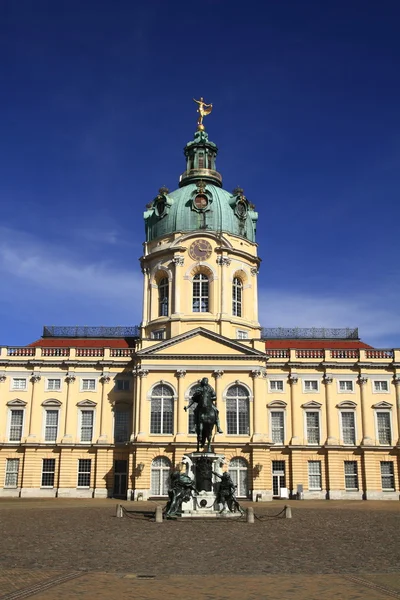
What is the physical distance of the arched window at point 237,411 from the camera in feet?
162

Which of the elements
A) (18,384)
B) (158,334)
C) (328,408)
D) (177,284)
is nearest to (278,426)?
(328,408)

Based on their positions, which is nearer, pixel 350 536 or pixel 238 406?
pixel 350 536

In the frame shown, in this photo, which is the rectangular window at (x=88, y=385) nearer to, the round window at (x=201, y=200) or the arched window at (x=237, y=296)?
the arched window at (x=237, y=296)

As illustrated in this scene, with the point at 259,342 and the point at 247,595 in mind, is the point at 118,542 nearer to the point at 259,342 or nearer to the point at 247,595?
the point at 247,595

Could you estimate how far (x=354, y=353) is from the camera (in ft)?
181

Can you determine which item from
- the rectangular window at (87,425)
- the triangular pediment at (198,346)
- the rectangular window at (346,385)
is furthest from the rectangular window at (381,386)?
the rectangular window at (87,425)

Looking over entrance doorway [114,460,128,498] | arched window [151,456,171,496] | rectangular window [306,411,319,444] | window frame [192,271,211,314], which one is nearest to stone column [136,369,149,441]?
arched window [151,456,171,496]

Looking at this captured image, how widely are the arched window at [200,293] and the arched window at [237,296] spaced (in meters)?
2.61

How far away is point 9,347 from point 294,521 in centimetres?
3453

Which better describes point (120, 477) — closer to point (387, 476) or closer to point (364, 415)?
point (364, 415)

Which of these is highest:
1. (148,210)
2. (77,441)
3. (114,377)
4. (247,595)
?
(148,210)

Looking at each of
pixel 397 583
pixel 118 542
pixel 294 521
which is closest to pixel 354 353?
pixel 294 521

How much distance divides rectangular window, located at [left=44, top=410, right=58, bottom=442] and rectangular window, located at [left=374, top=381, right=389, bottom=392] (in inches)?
1070

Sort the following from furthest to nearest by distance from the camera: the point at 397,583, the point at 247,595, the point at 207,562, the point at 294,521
Answer: 1. the point at 294,521
2. the point at 207,562
3. the point at 397,583
4. the point at 247,595
